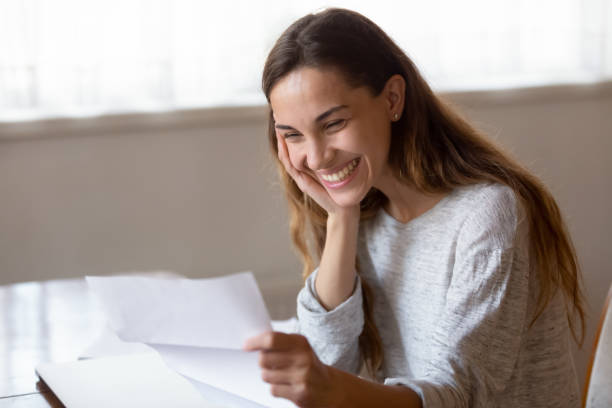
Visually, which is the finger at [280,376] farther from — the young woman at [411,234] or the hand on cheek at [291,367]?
the young woman at [411,234]

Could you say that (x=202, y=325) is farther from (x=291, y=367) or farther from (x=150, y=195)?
(x=150, y=195)

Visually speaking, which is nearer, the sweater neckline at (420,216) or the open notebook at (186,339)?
the open notebook at (186,339)

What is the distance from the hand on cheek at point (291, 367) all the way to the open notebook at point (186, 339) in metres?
0.10

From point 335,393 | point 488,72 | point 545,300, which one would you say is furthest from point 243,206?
point 335,393

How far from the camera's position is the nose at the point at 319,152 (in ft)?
3.76

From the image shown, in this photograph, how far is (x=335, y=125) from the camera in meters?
1.14

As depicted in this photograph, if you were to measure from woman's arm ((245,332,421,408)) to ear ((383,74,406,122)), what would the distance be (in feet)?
1.51

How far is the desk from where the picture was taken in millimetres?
1079

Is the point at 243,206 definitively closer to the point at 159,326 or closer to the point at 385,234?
the point at 385,234

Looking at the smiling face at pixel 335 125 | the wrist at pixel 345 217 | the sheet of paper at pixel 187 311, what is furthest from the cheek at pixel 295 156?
the sheet of paper at pixel 187 311

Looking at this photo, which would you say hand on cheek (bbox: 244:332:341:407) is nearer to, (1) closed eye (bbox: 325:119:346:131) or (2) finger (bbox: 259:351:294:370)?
(2) finger (bbox: 259:351:294:370)

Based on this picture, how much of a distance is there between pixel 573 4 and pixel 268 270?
1315 millimetres

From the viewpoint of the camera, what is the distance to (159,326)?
3.16 feet

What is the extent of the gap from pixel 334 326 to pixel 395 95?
0.36 metres
